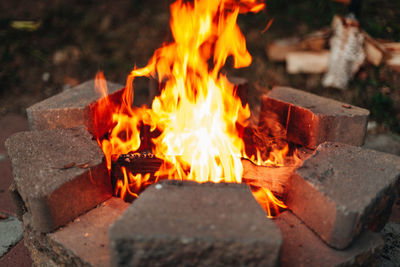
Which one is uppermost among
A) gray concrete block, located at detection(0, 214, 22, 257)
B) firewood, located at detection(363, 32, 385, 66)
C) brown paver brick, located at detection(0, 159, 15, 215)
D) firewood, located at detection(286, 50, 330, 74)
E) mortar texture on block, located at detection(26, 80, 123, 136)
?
firewood, located at detection(363, 32, 385, 66)

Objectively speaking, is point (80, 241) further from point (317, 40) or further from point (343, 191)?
point (317, 40)

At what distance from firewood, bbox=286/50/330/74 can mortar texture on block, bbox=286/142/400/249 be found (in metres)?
2.69

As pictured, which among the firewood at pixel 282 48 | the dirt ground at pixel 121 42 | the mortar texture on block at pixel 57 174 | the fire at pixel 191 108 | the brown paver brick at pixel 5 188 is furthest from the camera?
the firewood at pixel 282 48

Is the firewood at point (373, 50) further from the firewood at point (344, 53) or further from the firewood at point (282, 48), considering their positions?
the firewood at point (282, 48)

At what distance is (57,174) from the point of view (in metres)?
2.08

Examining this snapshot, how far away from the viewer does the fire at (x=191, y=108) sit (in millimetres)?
2504

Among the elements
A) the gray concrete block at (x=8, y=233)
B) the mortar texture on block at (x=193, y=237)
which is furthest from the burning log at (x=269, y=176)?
the gray concrete block at (x=8, y=233)

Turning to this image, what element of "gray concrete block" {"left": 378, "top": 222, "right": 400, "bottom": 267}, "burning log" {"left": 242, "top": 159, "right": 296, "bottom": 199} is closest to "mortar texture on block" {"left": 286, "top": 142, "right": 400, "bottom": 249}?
"burning log" {"left": 242, "top": 159, "right": 296, "bottom": 199}

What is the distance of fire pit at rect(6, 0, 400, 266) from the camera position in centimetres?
168

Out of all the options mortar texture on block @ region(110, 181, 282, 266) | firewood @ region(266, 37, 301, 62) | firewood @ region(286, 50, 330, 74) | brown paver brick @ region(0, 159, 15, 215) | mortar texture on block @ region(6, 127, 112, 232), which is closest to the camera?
mortar texture on block @ region(110, 181, 282, 266)

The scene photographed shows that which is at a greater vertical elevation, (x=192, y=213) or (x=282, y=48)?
(x=282, y=48)

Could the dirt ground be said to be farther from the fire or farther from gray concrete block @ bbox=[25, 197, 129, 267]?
gray concrete block @ bbox=[25, 197, 129, 267]

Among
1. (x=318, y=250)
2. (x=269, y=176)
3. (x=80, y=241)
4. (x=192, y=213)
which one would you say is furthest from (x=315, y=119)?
(x=80, y=241)

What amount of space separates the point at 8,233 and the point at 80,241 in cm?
109
